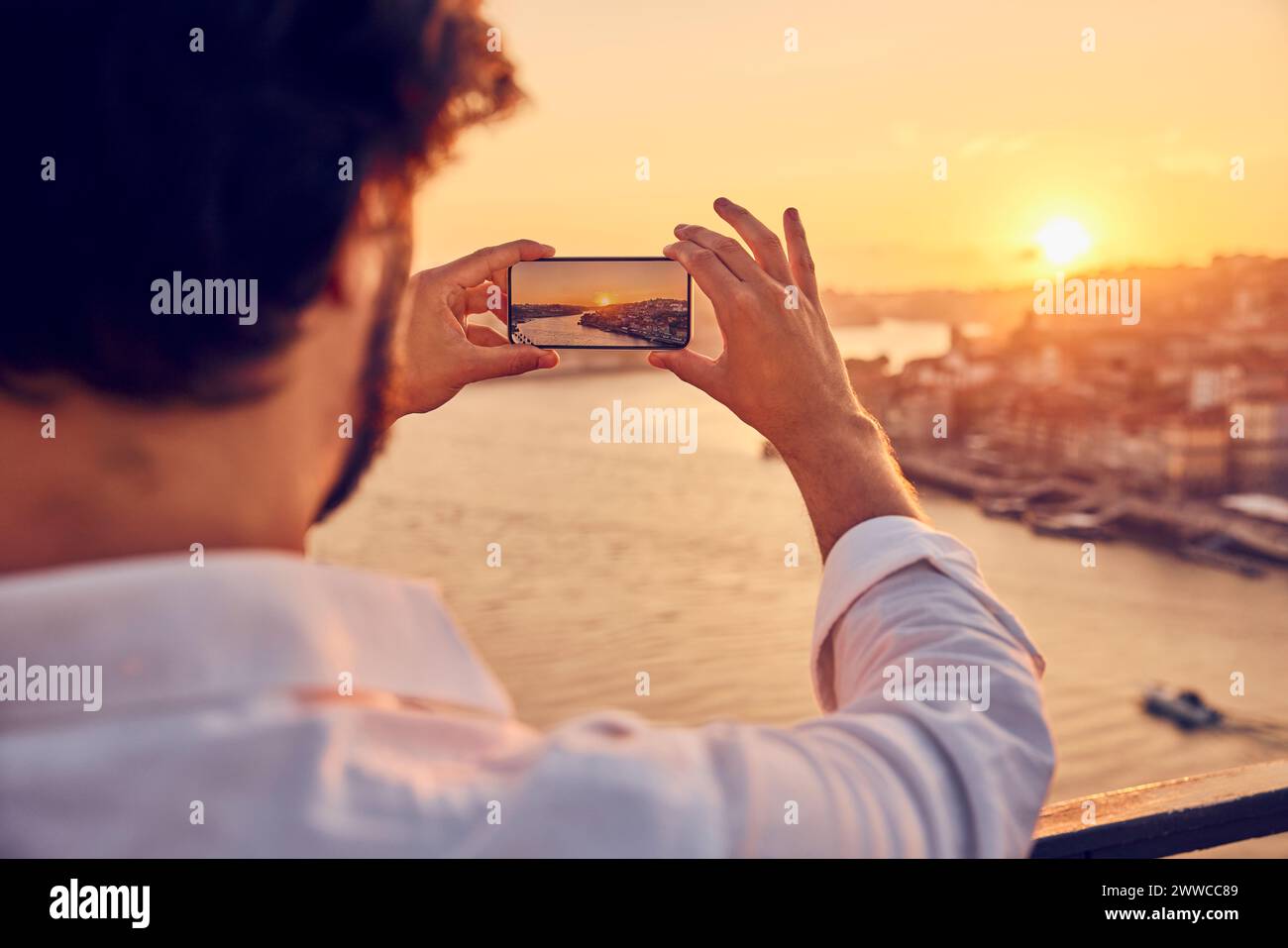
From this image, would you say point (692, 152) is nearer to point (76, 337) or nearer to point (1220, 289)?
point (76, 337)

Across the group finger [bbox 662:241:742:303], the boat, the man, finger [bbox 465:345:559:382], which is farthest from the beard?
the boat

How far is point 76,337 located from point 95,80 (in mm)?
79

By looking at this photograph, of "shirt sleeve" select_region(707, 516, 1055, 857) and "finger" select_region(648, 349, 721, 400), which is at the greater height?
"finger" select_region(648, 349, 721, 400)

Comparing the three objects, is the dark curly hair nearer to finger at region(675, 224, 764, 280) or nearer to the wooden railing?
finger at region(675, 224, 764, 280)

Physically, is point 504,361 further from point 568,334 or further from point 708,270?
point 708,270

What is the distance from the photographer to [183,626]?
1.01ft

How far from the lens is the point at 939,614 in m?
0.47

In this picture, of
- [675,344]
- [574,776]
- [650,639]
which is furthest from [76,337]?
[650,639]

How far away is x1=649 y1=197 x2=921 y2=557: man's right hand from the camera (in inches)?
22.8

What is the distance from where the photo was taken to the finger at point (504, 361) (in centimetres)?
78

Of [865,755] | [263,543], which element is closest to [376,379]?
[263,543]

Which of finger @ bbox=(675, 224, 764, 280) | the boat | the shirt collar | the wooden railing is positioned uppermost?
finger @ bbox=(675, 224, 764, 280)

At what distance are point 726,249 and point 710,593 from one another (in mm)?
23167

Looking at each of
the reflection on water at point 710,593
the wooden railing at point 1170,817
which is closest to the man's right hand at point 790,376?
the wooden railing at point 1170,817
